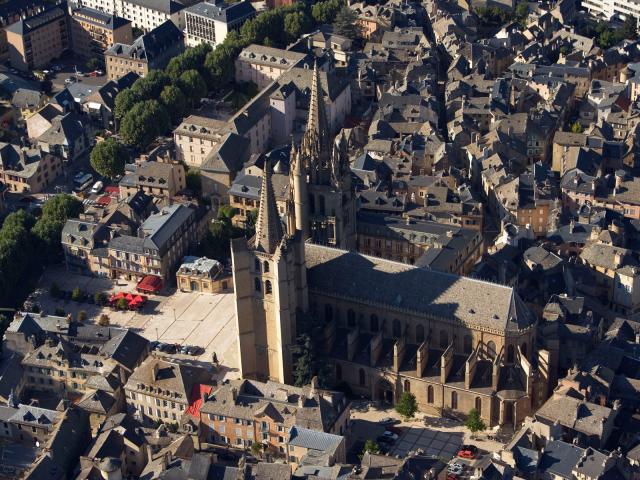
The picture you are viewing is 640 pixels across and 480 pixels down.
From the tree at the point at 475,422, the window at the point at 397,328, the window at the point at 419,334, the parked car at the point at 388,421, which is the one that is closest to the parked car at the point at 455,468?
the tree at the point at 475,422

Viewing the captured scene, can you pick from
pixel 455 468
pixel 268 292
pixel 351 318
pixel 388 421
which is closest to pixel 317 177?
pixel 351 318

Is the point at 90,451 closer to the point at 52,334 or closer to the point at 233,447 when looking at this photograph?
the point at 233,447

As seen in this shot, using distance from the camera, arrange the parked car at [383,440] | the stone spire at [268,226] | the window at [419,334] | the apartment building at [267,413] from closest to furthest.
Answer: the apartment building at [267,413] < the stone spire at [268,226] < the parked car at [383,440] < the window at [419,334]

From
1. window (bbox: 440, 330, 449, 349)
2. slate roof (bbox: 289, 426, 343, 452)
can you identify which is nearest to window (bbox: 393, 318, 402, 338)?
window (bbox: 440, 330, 449, 349)

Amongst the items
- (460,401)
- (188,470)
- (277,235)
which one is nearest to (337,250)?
(277,235)

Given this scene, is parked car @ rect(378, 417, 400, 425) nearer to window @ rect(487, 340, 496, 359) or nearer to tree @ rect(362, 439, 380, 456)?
tree @ rect(362, 439, 380, 456)

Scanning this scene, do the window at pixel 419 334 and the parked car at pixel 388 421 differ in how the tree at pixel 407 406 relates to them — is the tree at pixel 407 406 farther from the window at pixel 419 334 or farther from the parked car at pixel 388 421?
the window at pixel 419 334

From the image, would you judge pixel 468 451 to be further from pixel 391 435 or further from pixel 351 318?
pixel 351 318
